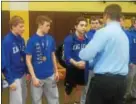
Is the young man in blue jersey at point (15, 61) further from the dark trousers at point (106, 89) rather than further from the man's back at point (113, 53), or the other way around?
the man's back at point (113, 53)

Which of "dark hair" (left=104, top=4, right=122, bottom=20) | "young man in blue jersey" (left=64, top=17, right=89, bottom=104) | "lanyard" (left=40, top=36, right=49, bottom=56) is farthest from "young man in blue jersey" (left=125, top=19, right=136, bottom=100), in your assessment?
"dark hair" (left=104, top=4, right=122, bottom=20)

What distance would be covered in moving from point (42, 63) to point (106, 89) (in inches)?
58.4

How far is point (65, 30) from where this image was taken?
27.7 feet

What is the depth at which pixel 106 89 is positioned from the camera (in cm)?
369

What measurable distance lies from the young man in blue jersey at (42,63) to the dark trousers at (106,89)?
128 cm

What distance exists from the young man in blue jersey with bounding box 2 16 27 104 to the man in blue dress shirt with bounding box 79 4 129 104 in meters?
1.27

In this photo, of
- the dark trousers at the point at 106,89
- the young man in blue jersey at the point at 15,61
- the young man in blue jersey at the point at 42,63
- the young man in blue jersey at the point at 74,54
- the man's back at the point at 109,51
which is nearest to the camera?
the man's back at the point at 109,51

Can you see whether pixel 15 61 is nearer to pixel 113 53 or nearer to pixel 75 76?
pixel 75 76

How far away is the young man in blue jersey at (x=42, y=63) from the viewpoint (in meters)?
4.86

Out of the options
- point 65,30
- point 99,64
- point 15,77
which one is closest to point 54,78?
point 15,77

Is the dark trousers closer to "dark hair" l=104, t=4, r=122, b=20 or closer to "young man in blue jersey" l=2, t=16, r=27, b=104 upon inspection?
"dark hair" l=104, t=4, r=122, b=20

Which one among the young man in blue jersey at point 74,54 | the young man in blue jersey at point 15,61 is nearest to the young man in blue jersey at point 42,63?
the young man in blue jersey at point 15,61

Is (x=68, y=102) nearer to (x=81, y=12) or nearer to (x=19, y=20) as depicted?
(x=19, y=20)

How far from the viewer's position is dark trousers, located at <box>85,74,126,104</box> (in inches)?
145
